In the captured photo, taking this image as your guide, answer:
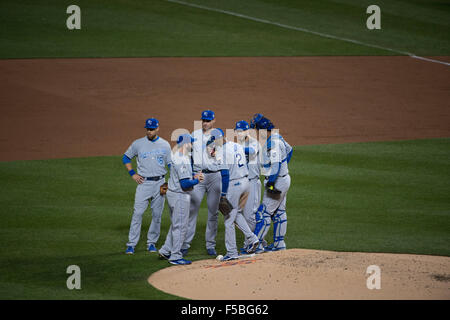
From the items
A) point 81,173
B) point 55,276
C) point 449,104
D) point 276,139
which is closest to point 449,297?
point 276,139

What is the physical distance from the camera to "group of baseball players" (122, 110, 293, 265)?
9.23 meters

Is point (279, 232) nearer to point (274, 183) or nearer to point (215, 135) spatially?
point (274, 183)

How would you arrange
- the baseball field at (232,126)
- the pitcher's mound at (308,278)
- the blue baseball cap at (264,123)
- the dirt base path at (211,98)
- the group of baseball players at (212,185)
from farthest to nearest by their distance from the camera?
the dirt base path at (211,98) < the blue baseball cap at (264,123) < the group of baseball players at (212,185) < the baseball field at (232,126) < the pitcher's mound at (308,278)

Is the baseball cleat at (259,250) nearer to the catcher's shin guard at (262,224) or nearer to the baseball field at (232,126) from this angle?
the catcher's shin guard at (262,224)

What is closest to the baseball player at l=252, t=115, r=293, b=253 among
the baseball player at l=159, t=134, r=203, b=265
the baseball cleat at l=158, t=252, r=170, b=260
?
the baseball player at l=159, t=134, r=203, b=265

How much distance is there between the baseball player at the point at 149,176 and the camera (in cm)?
988

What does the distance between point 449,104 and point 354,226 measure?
1077cm

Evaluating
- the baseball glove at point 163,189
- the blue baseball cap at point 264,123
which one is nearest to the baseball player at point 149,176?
the baseball glove at point 163,189

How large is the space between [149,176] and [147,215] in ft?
7.95

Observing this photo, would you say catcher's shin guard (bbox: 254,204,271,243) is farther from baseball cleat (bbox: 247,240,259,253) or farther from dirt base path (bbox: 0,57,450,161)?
dirt base path (bbox: 0,57,450,161)

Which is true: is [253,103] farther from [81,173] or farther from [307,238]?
[307,238]

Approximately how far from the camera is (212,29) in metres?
28.1

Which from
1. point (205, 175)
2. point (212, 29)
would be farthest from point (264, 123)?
point (212, 29)

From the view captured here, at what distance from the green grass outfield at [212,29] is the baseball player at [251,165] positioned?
14.7m
